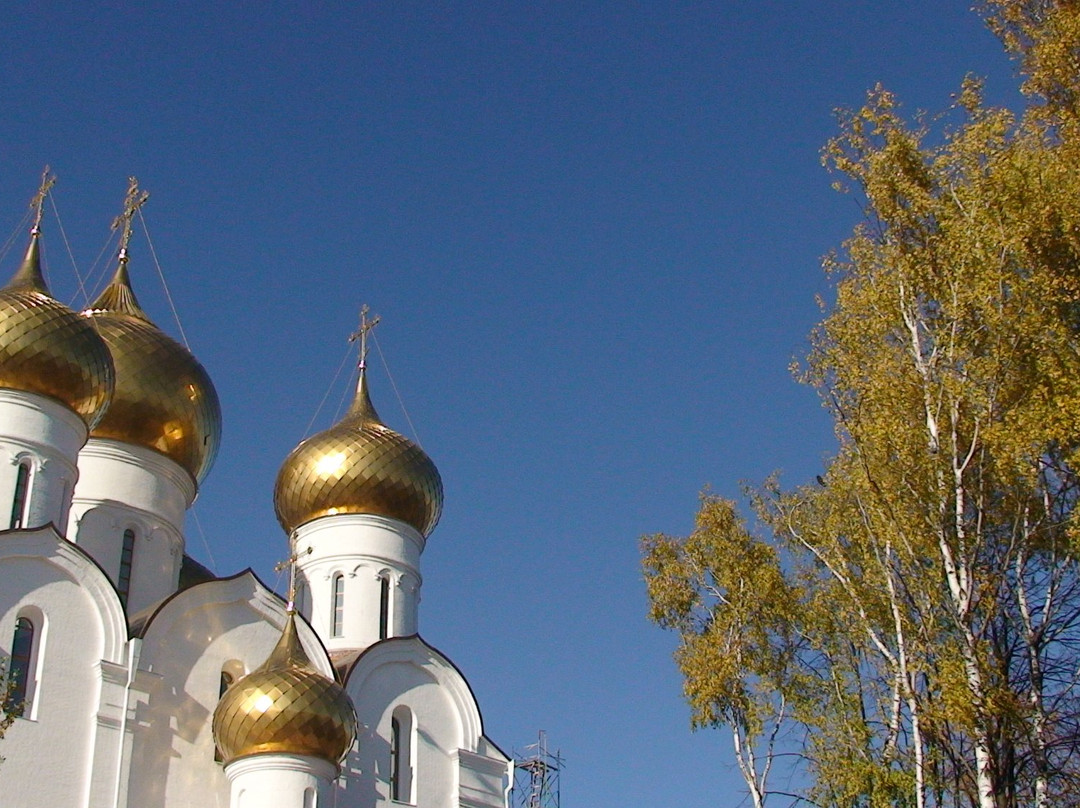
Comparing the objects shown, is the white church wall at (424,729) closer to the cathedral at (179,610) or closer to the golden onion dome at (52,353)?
the cathedral at (179,610)

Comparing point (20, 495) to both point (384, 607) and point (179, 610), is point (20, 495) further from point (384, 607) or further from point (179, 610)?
point (384, 607)

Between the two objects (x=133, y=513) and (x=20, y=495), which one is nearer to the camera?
(x=20, y=495)

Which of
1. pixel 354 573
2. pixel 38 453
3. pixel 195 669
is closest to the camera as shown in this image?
pixel 195 669

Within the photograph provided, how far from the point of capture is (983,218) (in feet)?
34.5

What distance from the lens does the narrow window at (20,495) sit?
528 inches

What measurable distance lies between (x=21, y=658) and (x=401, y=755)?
173 inches

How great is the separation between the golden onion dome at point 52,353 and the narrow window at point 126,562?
1.56 m

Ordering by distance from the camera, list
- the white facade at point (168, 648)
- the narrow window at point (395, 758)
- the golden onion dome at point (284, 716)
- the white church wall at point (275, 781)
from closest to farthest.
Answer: the white facade at point (168, 648), the white church wall at point (275, 781), the golden onion dome at point (284, 716), the narrow window at point (395, 758)

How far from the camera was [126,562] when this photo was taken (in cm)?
1519

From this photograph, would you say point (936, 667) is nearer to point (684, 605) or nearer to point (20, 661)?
point (684, 605)

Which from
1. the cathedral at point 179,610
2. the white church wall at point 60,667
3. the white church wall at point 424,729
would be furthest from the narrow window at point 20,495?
the white church wall at point 424,729

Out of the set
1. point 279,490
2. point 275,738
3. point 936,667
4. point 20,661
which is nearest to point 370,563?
point 279,490

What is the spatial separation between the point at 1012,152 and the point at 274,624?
28.1ft

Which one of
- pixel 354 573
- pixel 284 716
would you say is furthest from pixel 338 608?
pixel 284 716
